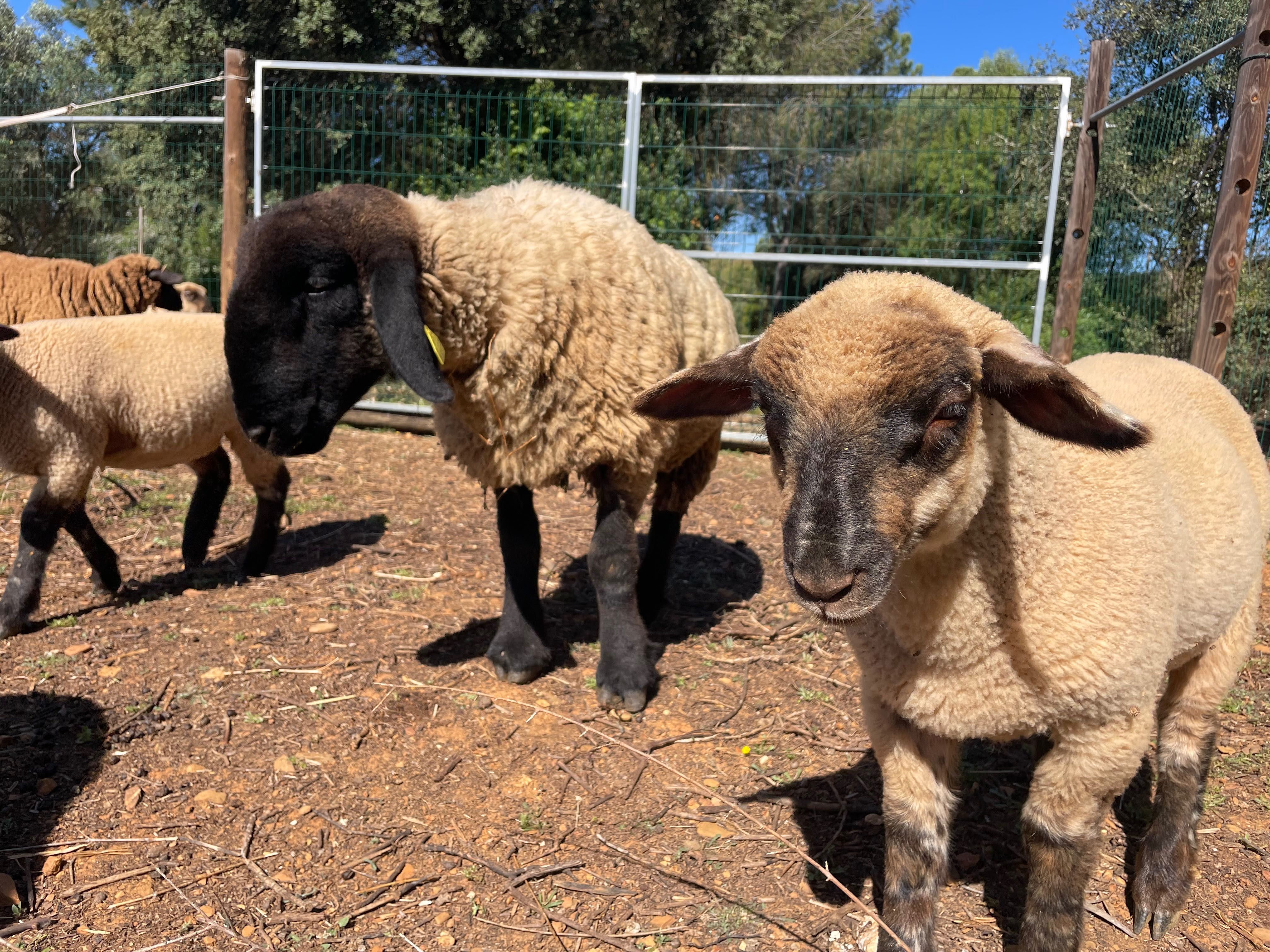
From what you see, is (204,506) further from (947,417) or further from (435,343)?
(947,417)

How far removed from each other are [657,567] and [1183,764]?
8.89 feet

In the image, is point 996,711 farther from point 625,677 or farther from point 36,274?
point 36,274

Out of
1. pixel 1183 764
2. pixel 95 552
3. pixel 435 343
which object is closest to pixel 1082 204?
pixel 1183 764

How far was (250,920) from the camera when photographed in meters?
2.76

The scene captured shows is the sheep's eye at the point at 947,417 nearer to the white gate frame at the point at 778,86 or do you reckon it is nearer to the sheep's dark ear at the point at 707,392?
the sheep's dark ear at the point at 707,392

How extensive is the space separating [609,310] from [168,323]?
10.5 feet

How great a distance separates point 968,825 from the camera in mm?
3385

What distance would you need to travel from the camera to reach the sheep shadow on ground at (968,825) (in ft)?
9.91

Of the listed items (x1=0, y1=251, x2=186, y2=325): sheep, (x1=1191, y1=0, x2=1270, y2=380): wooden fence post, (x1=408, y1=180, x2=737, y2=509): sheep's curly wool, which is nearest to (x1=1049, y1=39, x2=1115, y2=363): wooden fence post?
(x1=1191, y1=0, x2=1270, y2=380): wooden fence post

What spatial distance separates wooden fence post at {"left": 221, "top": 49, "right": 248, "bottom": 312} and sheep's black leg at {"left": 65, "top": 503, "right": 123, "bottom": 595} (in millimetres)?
4086

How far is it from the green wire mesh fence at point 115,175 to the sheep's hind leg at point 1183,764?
10.4 metres

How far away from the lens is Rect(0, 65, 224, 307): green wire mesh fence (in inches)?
481

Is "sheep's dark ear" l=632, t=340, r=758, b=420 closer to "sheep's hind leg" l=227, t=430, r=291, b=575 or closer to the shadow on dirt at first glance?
the shadow on dirt

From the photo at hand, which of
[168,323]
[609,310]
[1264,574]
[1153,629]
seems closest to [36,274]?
[168,323]
